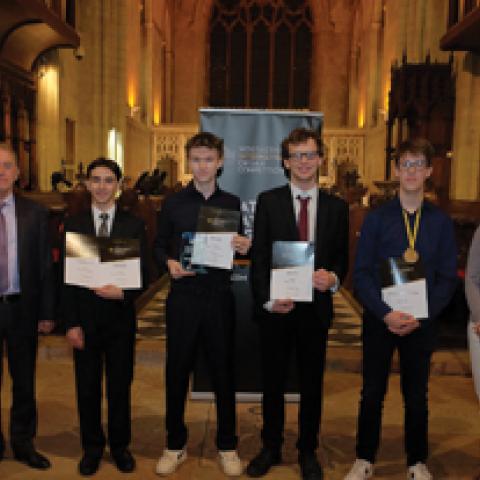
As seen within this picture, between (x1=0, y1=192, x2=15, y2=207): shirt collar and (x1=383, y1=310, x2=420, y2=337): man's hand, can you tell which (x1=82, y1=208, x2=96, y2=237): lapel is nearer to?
(x1=0, y1=192, x2=15, y2=207): shirt collar

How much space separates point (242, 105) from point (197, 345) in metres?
25.0

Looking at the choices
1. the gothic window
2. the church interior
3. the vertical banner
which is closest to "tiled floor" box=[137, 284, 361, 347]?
the church interior

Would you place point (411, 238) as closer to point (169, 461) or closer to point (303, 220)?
point (303, 220)

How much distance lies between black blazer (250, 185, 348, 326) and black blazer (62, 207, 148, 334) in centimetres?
64

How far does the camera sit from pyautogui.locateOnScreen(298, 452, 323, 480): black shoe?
10.4ft

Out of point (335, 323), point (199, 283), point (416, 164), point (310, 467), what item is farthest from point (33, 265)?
point (335, 323)

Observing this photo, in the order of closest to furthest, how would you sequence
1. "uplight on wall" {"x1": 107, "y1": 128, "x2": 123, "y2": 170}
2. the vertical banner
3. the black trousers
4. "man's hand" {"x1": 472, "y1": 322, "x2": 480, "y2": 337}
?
"man's hand" {"x1": 472, "y1": 322, "x2": 480, "y2": 337}, the black trousers, the vertical banner, "uplight on wall" {"x1": 107, "y1": 128, "x2": 123, "y2": 170}

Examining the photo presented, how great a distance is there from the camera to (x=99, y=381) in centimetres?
325

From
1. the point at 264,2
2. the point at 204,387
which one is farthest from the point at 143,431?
the point at 264,2

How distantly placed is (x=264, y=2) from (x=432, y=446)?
26361 mm

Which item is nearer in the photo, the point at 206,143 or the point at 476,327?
the point at 476,327

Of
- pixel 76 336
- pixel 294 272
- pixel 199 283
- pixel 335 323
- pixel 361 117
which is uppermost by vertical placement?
pixel 361 117

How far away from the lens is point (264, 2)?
27062 mm

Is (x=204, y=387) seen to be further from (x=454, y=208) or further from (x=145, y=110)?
(x=145, y=110)
